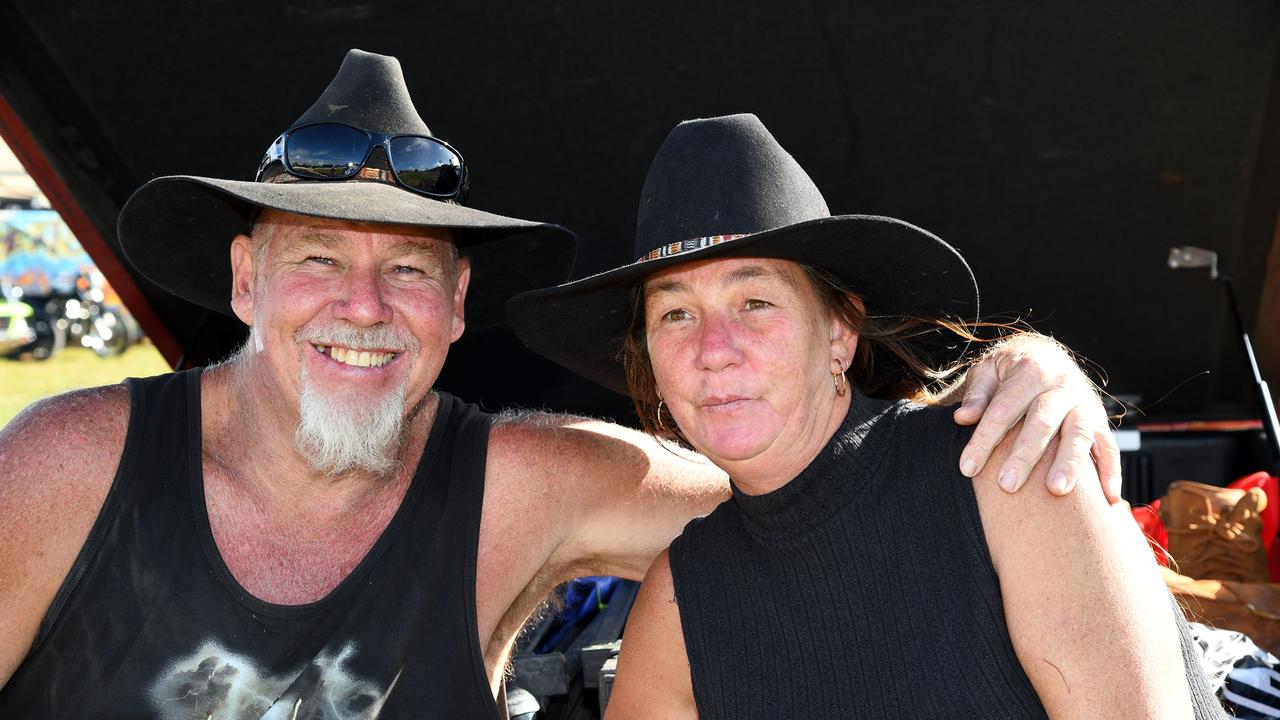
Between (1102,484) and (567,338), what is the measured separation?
1.01 meters

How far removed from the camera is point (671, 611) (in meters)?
1.84

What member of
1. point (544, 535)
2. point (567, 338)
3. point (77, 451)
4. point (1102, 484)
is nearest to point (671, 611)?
point (544, 535)

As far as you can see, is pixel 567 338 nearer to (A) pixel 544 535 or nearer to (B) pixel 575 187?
(A) pixel 544 535

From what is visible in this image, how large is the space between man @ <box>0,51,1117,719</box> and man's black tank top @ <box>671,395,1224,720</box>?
0.16 meters

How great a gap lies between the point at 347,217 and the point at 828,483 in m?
0.92

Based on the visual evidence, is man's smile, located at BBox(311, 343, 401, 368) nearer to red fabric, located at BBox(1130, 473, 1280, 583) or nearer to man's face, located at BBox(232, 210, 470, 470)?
man's face, located at BBox(232, 210, 470, 470)

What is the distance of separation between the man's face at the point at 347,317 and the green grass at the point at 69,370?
10.1m

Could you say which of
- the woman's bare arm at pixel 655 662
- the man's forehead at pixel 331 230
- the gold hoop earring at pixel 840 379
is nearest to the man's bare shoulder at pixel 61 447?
the man's forehead at pixel 331 230

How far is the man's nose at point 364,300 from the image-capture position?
2014mm

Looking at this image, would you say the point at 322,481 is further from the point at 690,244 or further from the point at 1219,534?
the point at 1219,534

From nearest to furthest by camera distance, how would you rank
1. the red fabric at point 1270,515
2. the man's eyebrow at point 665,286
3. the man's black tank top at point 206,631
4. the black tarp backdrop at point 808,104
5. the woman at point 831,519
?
the woman at point 831,519 → the man's eyebrow at point 665,286 → the man's black tank top at point 206,631 → the black tarp backdrop at point 808,104 → the red fabric at point 1270,515

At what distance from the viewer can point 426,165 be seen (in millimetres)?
2105

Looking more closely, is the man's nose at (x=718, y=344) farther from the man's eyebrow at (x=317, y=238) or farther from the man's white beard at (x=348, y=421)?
the man's eyebrow at (x=317, y=238)

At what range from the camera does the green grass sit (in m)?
11.5
